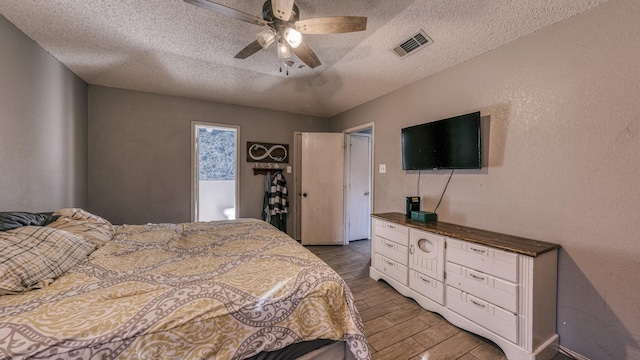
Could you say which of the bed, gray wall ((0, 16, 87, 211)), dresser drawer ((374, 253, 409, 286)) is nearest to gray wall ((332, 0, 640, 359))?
dresser drawer ((374, 253, 409, 286))

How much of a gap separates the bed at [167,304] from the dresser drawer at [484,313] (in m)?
1.16

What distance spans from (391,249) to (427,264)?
451 millimetres

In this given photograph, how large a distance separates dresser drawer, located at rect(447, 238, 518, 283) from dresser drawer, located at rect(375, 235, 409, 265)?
48 centimetres

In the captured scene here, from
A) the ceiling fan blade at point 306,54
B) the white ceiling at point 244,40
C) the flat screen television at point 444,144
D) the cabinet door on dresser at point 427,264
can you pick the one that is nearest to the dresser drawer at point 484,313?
the cabinet door on dresser at point 427,264

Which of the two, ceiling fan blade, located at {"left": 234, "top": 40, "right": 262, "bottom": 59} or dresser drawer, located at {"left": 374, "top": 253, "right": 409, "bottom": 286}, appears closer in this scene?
ceiling fan blade, located at {"left": 234, "top": 40, "right": 262, "bottom": 59}

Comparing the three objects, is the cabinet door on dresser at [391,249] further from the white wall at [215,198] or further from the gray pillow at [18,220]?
the gray pillow at [18,220]

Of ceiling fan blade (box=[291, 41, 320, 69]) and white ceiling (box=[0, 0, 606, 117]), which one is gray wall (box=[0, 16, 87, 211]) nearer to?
white ceiling (box=[0, 0, 606, 117])

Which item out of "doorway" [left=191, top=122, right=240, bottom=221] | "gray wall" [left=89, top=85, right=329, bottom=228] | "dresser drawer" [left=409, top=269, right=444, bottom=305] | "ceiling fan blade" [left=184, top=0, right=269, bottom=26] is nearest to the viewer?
"ceiling fan blade" [left=184, top=0, right=269, bottom=26]

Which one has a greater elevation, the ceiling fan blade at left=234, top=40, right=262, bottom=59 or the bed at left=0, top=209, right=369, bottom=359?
the ceiling fan blade at left=234, top=40, right=262, bottom=59

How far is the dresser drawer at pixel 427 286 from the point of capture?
2.03 meters

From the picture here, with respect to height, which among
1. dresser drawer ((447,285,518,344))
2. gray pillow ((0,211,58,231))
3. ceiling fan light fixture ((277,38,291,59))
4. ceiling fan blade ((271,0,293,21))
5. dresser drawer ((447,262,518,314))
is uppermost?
ceiling fan blade ((271,0,293,21))

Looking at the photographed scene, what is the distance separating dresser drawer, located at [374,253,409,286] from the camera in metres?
2.38

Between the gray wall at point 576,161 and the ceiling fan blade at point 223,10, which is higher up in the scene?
the ceiling fan blade at point 223,10

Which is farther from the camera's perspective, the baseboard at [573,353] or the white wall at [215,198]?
the white wall at [215,198]
